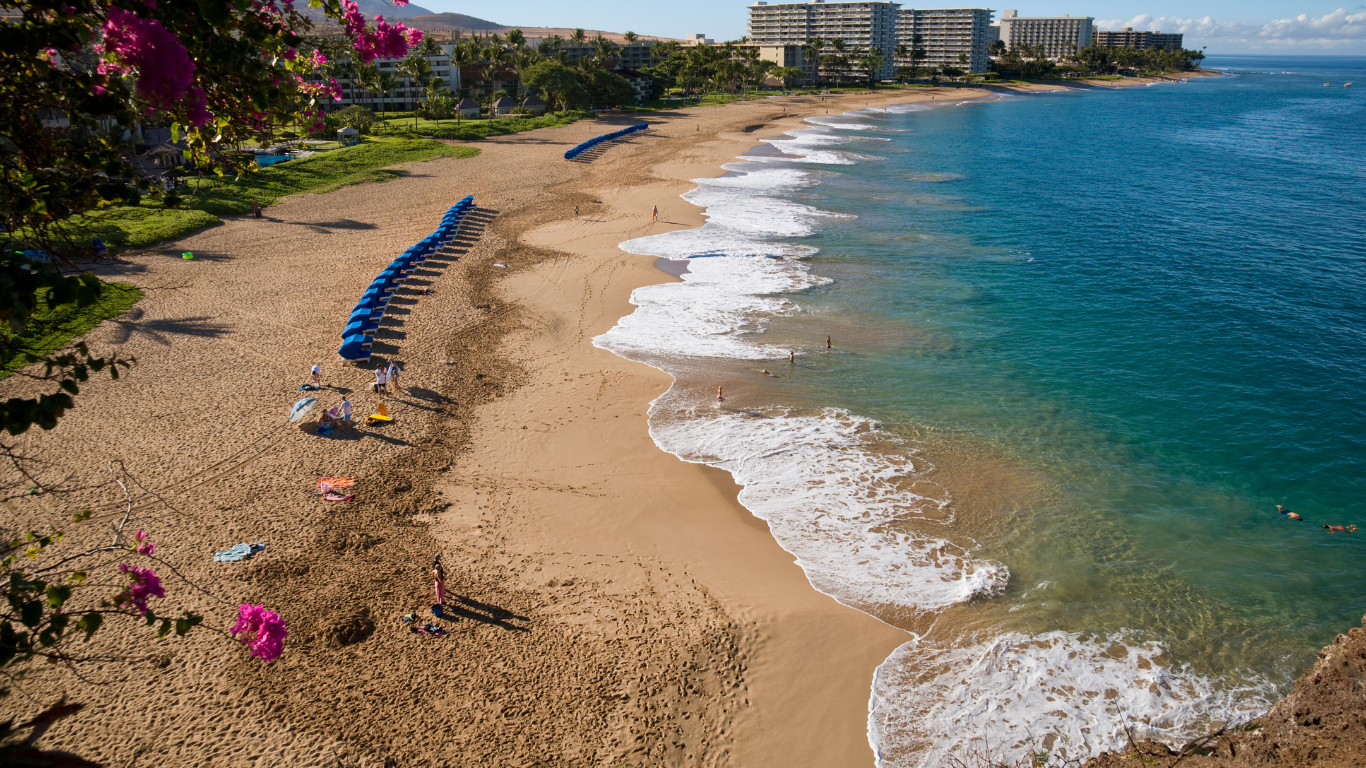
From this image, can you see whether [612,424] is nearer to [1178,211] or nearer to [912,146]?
[1178,211]

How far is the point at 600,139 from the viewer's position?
63.4 m

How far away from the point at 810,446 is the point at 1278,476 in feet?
37.5

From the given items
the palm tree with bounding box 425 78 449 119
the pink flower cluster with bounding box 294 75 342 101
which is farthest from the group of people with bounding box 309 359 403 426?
the palm tree with bounding box 425 78 449 119

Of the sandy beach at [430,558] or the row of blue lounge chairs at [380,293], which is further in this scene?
the row of blue lounge chairs at [380,293]

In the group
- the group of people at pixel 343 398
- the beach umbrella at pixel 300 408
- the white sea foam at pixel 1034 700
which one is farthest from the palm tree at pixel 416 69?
the white sea foam at pixel 1034 700

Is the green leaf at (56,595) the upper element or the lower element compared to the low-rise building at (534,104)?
lower

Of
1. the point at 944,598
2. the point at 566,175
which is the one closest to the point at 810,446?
the point at 944,598

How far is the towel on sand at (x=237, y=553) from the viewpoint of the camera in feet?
43.5

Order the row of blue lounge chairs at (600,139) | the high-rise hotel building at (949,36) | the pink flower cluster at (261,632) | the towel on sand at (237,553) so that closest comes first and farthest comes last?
the pink flower cluster at (261,632) < the towel on sand at (237,553) < the row of blue lounge chairs at (600,139) < the high-rise hotel building at (949,36)

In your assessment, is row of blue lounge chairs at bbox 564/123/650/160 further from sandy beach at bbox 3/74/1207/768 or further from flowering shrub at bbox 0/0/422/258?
flowering shrub at bbox 0/0/422/258

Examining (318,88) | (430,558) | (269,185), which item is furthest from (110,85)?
(269,185)

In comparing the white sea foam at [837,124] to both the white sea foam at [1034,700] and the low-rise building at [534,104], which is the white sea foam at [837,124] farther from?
the white sea foam at [1034,700]

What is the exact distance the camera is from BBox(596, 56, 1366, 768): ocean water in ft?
39.4

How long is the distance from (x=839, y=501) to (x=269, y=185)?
1552 inches
